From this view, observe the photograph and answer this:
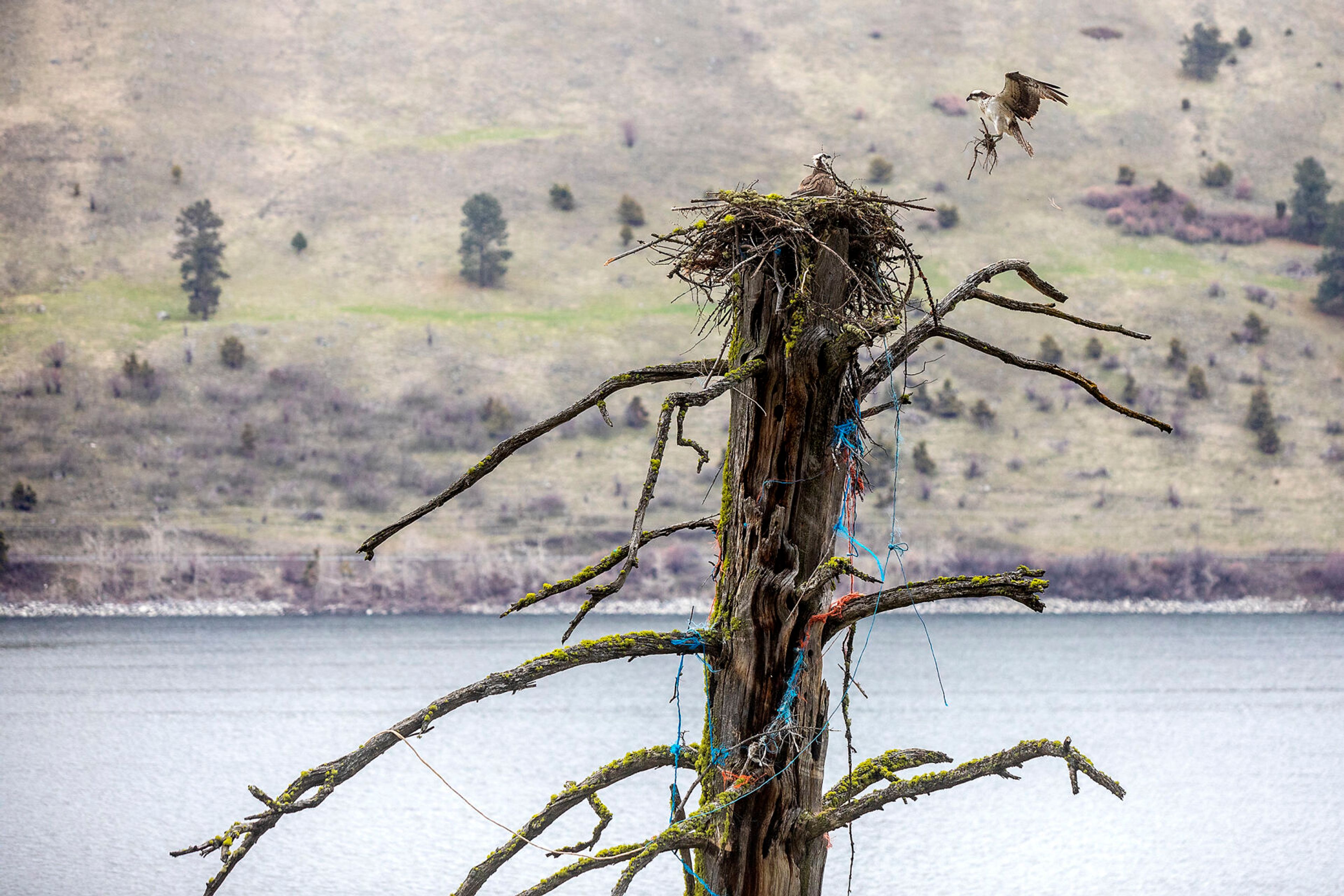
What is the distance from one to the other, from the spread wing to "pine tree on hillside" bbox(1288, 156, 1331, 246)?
79.0 meters

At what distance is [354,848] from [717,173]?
61.2 meters

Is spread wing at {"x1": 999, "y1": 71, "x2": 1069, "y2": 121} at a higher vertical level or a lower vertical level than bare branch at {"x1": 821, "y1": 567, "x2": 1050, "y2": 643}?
higher

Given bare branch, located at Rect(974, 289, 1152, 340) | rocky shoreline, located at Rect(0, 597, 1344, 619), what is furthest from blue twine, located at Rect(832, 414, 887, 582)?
rocky shoreline, located at Rect(0, 597, 1344, 619)

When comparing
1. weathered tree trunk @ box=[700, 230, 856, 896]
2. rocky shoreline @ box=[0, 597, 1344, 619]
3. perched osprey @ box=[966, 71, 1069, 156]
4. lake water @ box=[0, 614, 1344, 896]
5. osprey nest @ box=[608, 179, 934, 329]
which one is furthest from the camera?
rocky shoreline @ box=[0, 597, 1344, 619]

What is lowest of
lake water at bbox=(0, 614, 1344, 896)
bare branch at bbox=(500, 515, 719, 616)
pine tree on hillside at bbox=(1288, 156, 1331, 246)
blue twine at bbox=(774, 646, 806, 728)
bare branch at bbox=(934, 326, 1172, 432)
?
lake water at bbox=(0, 614, 1344, 896)

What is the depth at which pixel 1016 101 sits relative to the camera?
5469 mm

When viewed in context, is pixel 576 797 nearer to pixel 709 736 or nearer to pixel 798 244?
pixel 709 736

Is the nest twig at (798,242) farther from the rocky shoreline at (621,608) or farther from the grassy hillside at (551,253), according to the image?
the grassy hillside at (551,253)

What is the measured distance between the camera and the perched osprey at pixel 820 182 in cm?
532

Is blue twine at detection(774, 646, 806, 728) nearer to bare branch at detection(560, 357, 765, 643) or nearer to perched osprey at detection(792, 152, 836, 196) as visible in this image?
bare branch at detection(560, 357, 765, 643)

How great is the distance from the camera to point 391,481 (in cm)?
5759

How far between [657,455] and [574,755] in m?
25.3

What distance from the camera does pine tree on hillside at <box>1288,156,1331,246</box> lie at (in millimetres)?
75250

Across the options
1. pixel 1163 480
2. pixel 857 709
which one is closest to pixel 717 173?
pixel 1163 480
